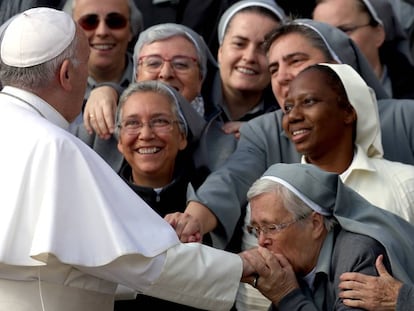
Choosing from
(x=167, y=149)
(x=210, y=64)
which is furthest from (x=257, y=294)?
(x=210, y=64)

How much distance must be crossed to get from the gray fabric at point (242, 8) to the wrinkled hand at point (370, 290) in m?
2.62

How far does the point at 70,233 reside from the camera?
4.83m

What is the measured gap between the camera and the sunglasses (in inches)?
299

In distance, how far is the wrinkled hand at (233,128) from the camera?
272 inches

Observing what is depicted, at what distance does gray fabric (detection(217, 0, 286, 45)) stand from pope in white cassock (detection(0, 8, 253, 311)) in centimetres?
232

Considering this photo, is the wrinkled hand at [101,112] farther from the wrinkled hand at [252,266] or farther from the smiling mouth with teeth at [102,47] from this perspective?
the wrinkled hand at [252,266]

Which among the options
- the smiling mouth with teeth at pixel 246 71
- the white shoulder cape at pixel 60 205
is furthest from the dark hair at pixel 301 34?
the white shoulder cape at pixel 60 205

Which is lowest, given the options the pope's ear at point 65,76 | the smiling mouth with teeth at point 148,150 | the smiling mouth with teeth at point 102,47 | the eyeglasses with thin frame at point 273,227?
the eyeglasses with thin frame at point 273,227

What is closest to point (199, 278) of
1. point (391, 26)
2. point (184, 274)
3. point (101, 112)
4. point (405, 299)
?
point (184, 274)

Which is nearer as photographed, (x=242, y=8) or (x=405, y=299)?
(x=405, y=299)

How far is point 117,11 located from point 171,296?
9.61 ft

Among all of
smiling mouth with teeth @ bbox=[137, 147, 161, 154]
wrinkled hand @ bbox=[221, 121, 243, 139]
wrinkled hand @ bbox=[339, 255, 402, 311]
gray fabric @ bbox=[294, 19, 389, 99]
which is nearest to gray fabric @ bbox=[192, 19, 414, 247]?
gray fabric @ bbox=[294, 19, 389, 99]

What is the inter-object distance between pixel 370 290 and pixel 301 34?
6.82ft

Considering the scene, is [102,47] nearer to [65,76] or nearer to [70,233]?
[65,76]
